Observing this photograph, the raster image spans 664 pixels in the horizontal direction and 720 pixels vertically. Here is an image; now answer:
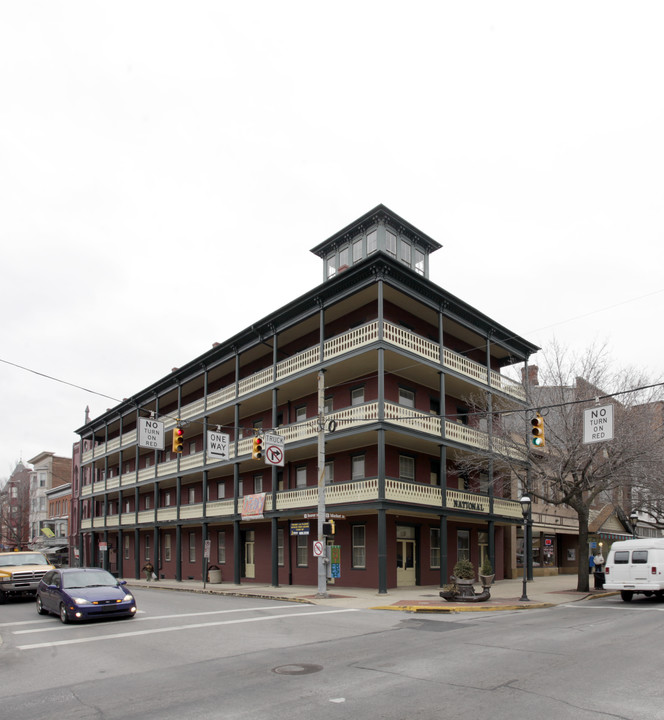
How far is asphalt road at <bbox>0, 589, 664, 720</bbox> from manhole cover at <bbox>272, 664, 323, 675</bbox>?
0.03 m

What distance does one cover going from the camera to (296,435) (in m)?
30.2

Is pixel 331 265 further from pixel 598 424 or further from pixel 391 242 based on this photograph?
pixel 598 424

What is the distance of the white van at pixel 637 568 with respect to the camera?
21758 mm

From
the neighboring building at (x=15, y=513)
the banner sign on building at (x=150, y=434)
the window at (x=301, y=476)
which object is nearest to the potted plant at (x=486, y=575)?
the window at (x=301, y=476)

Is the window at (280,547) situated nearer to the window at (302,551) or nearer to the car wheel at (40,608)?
the window at (302,551)

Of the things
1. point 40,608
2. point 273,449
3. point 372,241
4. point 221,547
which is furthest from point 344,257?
point 40,608

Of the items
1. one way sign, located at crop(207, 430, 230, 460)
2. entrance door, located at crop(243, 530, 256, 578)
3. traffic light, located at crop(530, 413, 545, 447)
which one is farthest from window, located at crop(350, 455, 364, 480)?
traffic light, located at crop(530, 413, 545, 447)

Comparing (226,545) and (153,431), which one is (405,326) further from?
(226,545)

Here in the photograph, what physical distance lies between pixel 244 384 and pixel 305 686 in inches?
1060

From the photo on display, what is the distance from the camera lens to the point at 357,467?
29531mm

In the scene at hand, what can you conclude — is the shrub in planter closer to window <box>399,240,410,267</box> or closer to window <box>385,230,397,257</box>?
window <box>385,230,397,257</box>

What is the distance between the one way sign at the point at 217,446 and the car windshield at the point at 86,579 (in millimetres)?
9615

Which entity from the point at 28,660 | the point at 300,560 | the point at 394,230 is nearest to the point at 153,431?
the point at 300,560

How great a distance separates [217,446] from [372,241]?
12.5 meters
